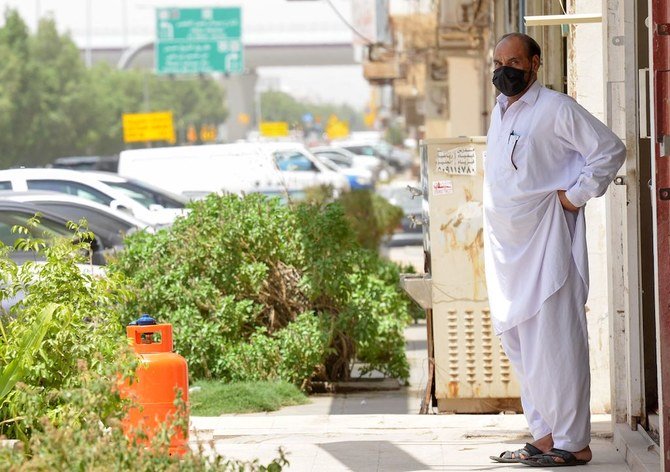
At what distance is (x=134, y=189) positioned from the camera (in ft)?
61.0

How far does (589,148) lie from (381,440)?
191cm

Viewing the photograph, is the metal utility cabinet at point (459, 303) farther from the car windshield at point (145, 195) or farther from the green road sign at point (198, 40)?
the green road sign at point (198, 40)

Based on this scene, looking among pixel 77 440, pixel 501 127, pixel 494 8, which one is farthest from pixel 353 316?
pixel 494 8

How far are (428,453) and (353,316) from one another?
3102mm

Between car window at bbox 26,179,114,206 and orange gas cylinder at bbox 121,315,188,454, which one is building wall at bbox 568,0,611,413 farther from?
car window at bbox 26,179,114,206

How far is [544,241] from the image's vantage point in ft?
19.1

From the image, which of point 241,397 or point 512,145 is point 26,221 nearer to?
point 241,397

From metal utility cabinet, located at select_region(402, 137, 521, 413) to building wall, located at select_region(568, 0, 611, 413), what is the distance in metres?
0.54

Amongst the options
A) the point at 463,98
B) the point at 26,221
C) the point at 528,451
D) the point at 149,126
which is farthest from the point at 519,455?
the point at 149,126

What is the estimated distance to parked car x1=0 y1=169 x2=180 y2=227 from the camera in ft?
52.7

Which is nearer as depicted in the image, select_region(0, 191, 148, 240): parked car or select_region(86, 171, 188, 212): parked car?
select_region(0, 191, 148, 240): parked car

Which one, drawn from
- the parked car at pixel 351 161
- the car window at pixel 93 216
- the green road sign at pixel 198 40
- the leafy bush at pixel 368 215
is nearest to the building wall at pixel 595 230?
the car window at pixel 93 216

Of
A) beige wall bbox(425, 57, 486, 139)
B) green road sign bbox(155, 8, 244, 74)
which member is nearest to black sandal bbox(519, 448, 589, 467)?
beige wall bbox(425, 57, 486, 139)

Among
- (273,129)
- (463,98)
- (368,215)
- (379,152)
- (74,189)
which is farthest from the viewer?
(379,152)
